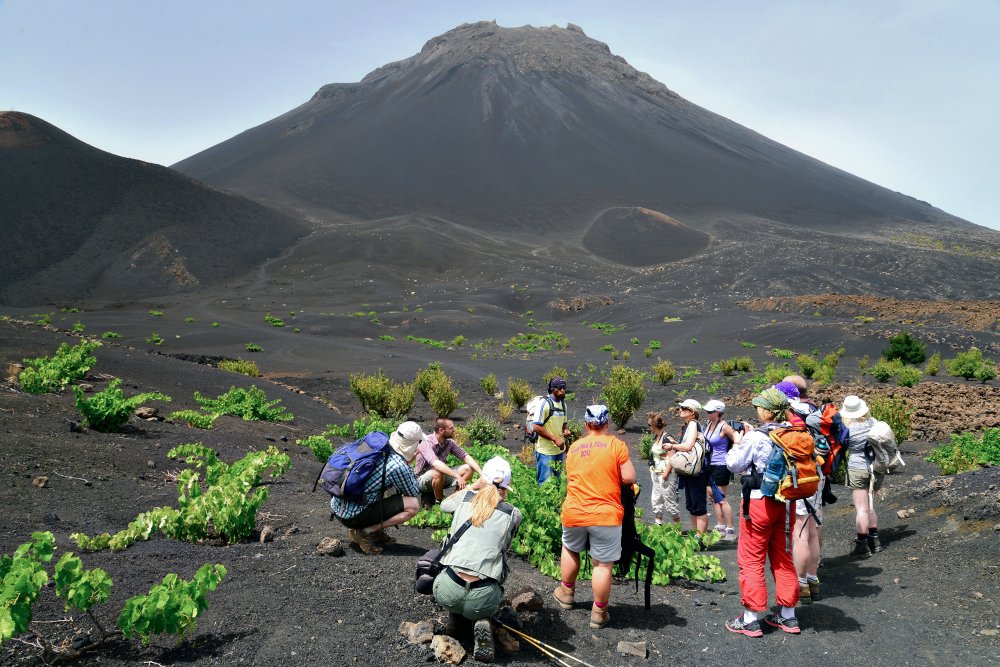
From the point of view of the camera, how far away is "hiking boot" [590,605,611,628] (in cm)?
470

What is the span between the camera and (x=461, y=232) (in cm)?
9025

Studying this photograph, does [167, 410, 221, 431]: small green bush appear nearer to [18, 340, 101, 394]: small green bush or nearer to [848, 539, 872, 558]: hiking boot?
[18, 340, 101, 394]: small green bush

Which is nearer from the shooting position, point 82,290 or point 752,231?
point 82,290

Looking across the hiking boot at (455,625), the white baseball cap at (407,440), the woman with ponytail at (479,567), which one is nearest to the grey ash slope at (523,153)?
the white baseball cap at (407,440)

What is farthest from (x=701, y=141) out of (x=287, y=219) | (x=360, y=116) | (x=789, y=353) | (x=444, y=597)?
(x=444, y=597)

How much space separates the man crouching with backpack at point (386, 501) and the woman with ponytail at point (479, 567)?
1327 millimetres

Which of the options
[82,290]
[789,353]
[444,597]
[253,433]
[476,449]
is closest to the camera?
[444,597]

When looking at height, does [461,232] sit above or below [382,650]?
above

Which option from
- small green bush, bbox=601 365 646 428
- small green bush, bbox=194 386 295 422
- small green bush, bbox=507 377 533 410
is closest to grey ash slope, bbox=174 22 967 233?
small green bush, bbox=507 377 533 410

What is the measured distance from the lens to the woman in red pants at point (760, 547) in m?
4.68

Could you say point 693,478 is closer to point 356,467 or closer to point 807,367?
point 356,467

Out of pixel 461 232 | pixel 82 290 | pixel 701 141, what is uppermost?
pixel 701 141

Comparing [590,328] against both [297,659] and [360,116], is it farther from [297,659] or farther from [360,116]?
[360,116]

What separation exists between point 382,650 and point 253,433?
7.84 m
